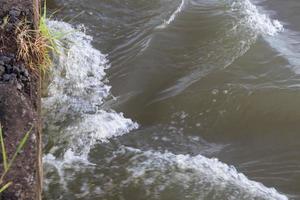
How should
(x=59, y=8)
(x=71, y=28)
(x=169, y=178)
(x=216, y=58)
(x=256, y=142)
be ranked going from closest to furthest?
(x=169, y=178) → (x=256, y=142) → (x=216, y=58) → (x=71, y=28) → (x=59, y=8)

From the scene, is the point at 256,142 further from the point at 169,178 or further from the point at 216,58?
the point at 216,58

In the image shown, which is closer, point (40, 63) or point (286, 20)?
point (40, 63)

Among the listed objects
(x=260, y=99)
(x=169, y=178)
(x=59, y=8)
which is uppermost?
(x=59, y=8)

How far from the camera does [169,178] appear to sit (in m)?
3.81

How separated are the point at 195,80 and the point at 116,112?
0.82 meters

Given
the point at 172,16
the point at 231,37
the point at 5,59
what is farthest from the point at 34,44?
the point at 172,16

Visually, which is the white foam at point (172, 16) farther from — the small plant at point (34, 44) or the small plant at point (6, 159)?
the small plant at point (6, 159)

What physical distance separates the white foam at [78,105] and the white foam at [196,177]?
0.45 m

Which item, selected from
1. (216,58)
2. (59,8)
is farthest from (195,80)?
(59,8)

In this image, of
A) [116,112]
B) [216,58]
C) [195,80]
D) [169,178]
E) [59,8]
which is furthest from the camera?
[59,8]

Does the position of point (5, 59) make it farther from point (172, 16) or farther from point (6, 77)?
point (172, 16)

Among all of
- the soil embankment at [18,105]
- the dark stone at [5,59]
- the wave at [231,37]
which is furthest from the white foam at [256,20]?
the dark stone at [5,59]

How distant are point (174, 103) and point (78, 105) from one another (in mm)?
799

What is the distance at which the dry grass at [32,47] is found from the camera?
12.3ft
